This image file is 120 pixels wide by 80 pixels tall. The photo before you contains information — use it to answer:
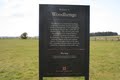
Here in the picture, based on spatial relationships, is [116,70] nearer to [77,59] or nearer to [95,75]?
[95,75]

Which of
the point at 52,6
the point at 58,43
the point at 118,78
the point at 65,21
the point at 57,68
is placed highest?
the point at 52,6

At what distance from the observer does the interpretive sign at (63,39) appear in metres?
6.66

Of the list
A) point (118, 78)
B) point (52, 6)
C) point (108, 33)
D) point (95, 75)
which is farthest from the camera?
point (108, 33)

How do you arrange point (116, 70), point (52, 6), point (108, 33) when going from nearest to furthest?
point (52, 6), point (116, 70), point (108, 33)

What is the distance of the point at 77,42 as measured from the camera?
268 inches

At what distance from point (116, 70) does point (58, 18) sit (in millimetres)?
7487

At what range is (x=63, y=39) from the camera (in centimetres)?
670

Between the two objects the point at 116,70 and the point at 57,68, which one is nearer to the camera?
the point at 57,68

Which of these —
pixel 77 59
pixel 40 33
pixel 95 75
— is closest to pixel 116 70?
pixel 95 75

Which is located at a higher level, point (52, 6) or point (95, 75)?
point (52, 6)

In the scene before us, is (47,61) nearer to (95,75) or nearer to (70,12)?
(70,12)

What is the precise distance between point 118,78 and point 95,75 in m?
1.23

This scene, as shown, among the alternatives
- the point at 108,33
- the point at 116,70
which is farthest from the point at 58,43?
the point at 108,33

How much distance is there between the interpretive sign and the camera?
262 inches
